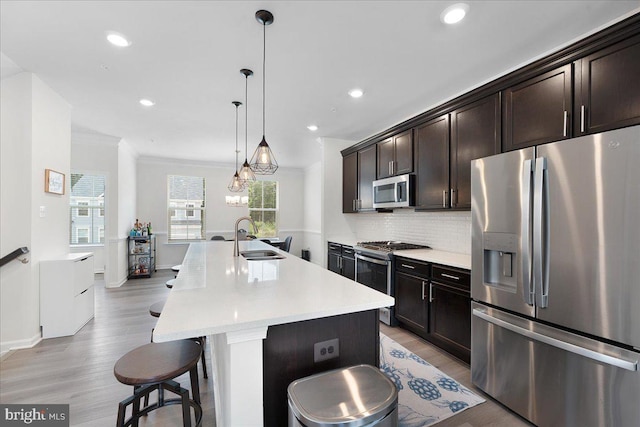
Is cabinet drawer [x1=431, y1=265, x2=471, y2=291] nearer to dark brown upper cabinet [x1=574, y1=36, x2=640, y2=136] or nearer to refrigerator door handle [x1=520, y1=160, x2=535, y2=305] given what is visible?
refrigerator door handle [x1=520, y1=160, x2=535, y2=305]

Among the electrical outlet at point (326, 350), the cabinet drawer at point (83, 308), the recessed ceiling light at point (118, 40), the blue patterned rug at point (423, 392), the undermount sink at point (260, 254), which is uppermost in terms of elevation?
the recessed ceiling light at point (118, 40)

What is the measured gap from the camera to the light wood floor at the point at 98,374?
189 cm

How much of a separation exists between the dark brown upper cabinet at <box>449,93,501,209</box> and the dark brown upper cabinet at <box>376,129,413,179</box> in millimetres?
690

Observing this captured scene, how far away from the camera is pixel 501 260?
203 cm

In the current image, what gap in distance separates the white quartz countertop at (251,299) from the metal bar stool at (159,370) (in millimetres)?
341

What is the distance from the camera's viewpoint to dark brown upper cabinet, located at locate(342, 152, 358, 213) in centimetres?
478

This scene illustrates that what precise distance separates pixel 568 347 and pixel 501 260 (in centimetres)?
62

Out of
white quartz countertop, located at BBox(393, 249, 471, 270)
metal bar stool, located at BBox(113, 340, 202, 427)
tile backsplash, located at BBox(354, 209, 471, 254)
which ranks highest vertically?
tile backsplash, located at BBox(354, 209, 471, 254)

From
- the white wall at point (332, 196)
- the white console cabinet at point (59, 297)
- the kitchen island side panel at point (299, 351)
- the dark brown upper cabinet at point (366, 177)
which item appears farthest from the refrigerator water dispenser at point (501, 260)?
the white console cabinet at point (59, 297)

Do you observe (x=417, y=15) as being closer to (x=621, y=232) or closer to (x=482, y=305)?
(x=621, y=232)

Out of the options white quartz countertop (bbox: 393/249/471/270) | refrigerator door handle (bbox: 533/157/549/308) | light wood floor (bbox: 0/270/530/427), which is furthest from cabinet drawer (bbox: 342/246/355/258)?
refrigerator door handle (bbox: 533/157/549/308)

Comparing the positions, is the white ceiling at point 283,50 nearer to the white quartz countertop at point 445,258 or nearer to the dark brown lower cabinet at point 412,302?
the white quartz countertop at point 445,258

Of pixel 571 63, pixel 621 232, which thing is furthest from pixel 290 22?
pixel 621 232

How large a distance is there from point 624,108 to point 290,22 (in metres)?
2.24
